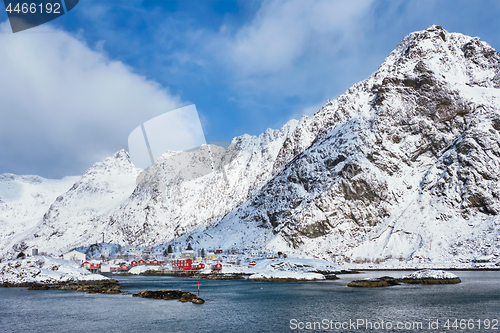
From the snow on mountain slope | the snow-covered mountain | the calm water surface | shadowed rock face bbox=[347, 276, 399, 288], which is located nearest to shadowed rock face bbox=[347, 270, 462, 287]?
shadowed rock face bbox=[347, 276, 399, 288]

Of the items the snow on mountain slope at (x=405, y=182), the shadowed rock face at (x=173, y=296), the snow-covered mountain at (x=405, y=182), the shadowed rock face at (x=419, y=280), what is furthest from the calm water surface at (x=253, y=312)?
the snow on mountain slope at (x=405, y=182)

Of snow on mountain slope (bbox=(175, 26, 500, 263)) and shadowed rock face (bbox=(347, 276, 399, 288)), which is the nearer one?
shadowed rock face (bbox=(347, 276, 399, 288))

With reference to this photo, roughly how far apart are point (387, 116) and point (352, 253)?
76.9 m

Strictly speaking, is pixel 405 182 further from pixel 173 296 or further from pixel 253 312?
pixel 253 312

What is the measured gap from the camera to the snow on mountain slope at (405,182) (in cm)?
14200

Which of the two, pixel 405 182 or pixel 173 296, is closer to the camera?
pixel 173 296

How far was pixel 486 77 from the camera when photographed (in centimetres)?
19675

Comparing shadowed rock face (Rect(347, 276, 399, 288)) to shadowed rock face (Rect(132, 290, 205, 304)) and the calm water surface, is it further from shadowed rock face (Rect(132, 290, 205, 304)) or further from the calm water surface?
shadowed rock face (Rect(132, 290, 205, 304))

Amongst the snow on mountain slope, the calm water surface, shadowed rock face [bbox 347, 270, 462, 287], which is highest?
the snow on mountain slope

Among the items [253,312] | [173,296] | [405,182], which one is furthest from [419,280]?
[405,182]

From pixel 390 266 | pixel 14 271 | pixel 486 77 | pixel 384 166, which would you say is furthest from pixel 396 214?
pixel 14 271

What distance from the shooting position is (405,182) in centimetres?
17412

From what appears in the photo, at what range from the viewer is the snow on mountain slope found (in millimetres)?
142000

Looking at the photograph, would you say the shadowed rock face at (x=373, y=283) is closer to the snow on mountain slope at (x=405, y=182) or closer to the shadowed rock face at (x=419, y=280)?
the shadowed rock face at (x=419, y=280)
